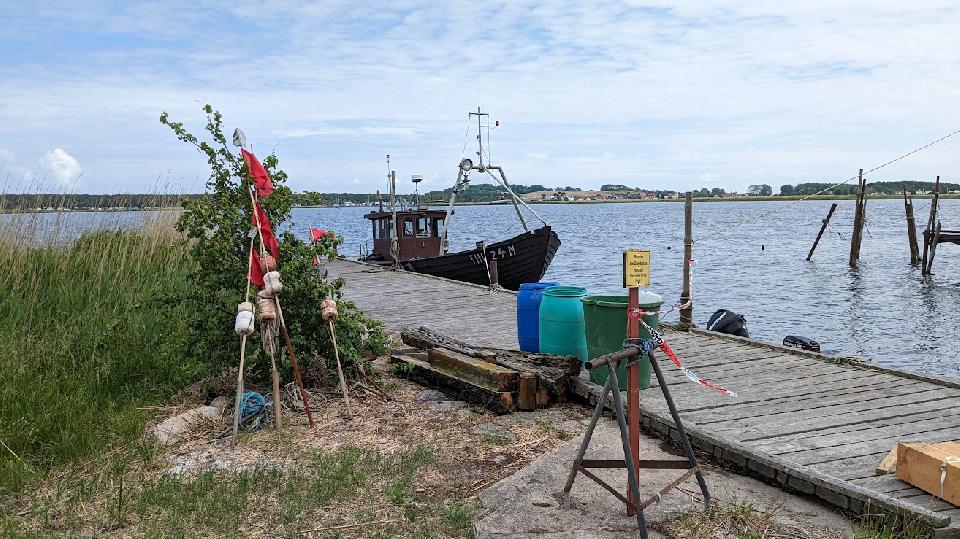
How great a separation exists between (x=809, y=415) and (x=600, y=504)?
1.94m

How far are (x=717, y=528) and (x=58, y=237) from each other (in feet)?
30.8

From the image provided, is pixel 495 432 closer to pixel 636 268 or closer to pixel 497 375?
pixel 497 375

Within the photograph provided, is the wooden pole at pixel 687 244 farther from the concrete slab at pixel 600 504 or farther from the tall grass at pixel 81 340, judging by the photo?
the tall grass at pixel 81 340

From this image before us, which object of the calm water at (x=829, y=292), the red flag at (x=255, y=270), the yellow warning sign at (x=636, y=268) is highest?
the yellow warning sign at (x=636, y=268)

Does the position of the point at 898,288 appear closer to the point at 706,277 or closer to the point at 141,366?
the point at 706,277

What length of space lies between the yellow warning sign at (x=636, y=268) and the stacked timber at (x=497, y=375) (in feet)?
6.93

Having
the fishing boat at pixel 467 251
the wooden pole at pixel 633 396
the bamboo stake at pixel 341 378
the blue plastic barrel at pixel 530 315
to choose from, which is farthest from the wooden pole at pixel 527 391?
the fishing boat at pixel 467 251

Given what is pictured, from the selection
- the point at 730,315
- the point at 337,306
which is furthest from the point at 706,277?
the point at 337,306

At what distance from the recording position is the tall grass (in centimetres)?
523

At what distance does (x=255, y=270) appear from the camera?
623 centimetres

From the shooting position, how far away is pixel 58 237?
10.3 m

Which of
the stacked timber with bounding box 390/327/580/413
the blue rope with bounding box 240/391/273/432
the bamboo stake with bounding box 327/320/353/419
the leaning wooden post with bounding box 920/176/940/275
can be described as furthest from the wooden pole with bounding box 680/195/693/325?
the leaning wooden post with bounding box 920/176/940/275

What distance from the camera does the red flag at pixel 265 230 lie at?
634 cm

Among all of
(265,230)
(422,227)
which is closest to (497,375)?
(265,230)
